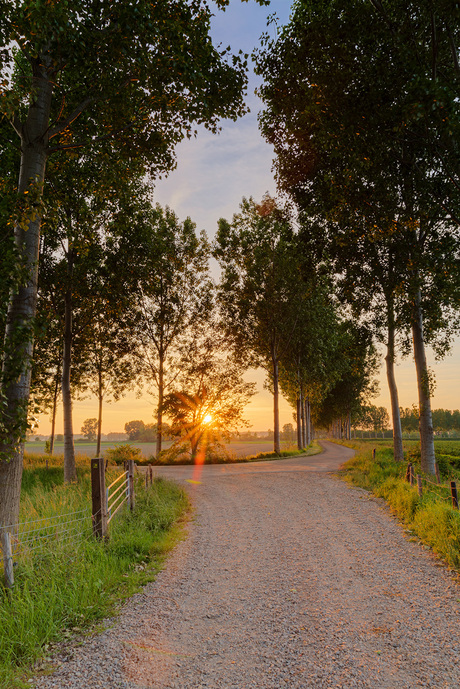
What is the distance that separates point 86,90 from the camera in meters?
8.20

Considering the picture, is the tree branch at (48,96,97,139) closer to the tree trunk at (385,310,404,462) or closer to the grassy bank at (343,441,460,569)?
the grassy bank at (343,441,460,569)

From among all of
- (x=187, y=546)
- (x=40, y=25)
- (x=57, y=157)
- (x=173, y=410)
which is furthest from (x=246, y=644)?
(x=173, y=410)

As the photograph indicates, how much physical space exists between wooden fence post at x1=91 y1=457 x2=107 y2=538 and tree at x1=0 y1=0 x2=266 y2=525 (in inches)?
55.2

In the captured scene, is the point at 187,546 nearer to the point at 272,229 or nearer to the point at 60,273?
the point at 60,273

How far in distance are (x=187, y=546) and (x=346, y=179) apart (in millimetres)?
11441

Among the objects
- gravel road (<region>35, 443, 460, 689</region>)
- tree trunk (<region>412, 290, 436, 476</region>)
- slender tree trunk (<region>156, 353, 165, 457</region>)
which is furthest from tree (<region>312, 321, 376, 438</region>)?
slender tree trunk (<region>156, 353, 165, 457</region>)

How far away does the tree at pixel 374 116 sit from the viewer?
902 cm

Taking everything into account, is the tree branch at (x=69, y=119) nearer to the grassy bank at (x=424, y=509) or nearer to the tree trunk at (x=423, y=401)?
the grassy bank at (x=424, y=509)

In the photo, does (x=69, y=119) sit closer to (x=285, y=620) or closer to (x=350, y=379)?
(x=285, y=620)

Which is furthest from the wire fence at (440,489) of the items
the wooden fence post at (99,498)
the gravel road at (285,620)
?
the wooden fence post at (99,498)

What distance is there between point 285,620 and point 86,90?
10.5 metres

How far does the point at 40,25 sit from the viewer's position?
18.4 feet

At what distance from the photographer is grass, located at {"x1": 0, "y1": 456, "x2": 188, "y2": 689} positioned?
441 cm

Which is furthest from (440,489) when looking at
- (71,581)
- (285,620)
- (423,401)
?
(71,581)
